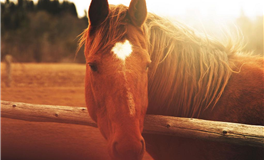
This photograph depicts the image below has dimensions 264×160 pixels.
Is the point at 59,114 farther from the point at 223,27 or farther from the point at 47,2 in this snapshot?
the point at 47,2

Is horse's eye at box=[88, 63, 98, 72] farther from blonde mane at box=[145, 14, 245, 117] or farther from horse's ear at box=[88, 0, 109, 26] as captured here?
blonde mane at box=[145, 14, 245, 117]

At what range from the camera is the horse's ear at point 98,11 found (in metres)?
1.63

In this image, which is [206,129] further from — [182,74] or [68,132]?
[68,132]

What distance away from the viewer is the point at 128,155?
1301 millimetres

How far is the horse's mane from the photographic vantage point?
73.6 inches

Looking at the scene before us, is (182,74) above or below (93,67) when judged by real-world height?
Answer: below

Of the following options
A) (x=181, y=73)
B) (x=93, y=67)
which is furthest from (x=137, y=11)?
(x=181, y=73)

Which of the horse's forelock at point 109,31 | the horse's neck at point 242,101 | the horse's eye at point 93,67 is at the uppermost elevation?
the horse's forelock at point 109,31

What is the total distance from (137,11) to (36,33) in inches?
1555

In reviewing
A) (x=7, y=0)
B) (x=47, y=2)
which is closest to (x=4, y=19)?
(x=7, y=0)

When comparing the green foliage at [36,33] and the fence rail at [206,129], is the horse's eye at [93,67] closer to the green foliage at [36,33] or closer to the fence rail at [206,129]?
the fence rail at [206,129]

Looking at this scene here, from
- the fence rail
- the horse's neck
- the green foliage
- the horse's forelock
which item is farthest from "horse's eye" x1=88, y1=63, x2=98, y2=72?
the green foliage

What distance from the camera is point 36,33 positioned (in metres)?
37.3

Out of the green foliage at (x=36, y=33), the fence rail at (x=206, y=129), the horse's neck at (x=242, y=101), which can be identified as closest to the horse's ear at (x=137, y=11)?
the fence rail at (x=206, y=129)
